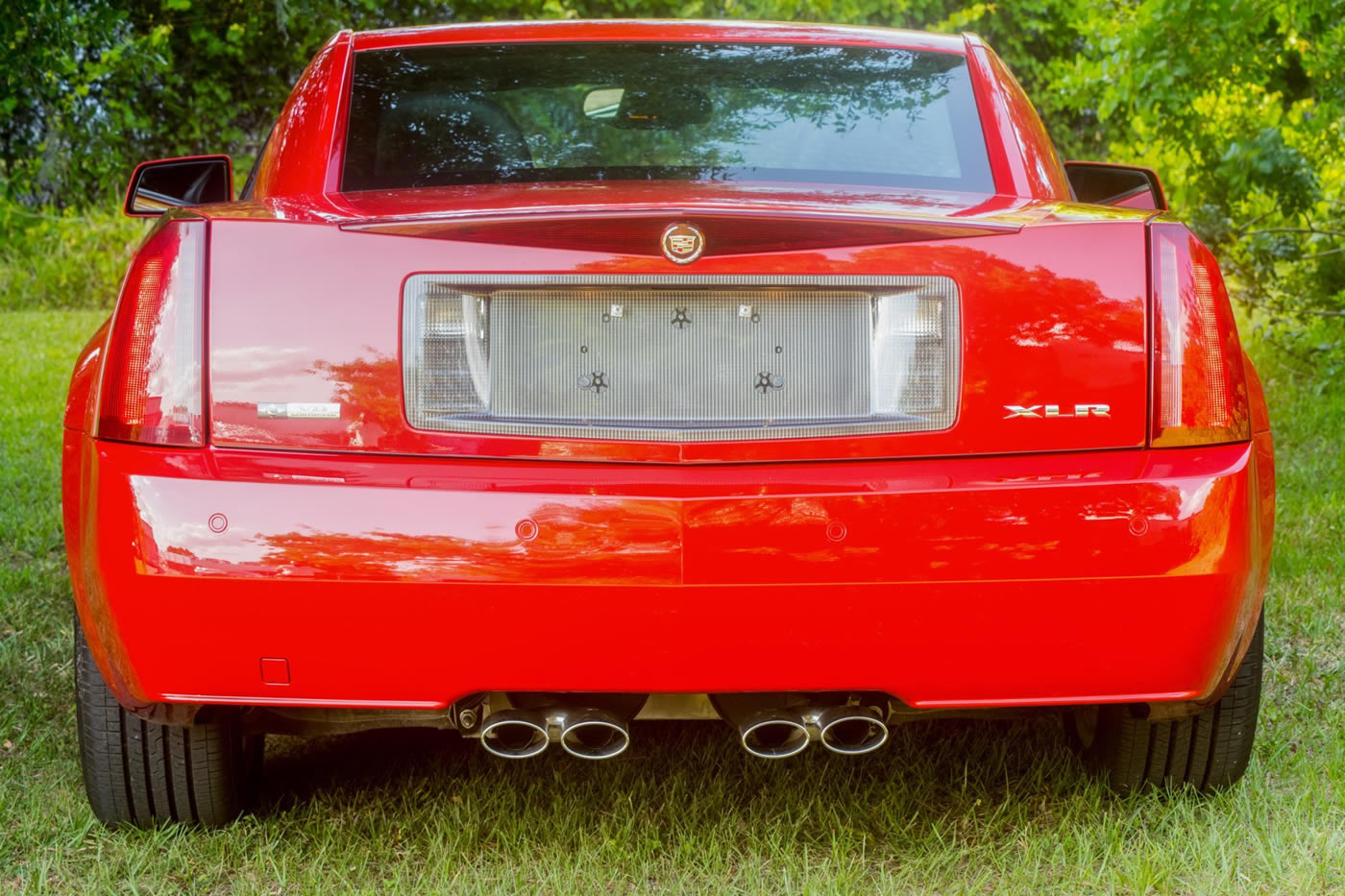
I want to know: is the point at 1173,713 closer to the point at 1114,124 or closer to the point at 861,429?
the point at 861,429

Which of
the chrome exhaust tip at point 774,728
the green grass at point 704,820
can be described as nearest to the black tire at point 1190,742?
the green grass at point 704,820

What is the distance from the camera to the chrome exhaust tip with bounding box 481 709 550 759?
2320mm

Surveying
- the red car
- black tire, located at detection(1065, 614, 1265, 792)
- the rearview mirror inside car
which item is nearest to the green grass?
black tire, located at detection(1065, 614, 1265, 792)

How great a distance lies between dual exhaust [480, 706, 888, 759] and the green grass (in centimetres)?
26

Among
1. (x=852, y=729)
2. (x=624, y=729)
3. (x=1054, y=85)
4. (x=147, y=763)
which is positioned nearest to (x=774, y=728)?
(x=852, y=729)

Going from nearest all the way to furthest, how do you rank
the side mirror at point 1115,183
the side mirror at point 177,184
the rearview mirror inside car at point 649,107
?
the rearview mirror inside car at point 649,107, the side mirror at point 177,184, the side mirror at point 1115,183

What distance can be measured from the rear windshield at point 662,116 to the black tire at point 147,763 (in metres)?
1.02

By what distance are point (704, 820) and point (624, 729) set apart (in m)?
0.52

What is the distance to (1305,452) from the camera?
628 centimetres

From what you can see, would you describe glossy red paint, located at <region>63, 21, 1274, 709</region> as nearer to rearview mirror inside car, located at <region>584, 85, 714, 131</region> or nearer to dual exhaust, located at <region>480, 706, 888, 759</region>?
dual exhaust, located at <region>480, 706, 888, 759</region>

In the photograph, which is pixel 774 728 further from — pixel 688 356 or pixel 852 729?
pixel 688 356

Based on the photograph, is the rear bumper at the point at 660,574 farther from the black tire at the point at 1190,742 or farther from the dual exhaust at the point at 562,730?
the black tire at the point at 1190,742

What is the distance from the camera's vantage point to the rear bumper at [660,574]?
6.84 ft

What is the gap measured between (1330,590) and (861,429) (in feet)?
8.60
